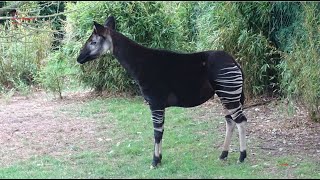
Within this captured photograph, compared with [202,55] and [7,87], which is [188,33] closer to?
[7,87]

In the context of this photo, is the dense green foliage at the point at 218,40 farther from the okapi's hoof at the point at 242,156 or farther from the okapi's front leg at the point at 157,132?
the okapi's front leg at the point at 157,132

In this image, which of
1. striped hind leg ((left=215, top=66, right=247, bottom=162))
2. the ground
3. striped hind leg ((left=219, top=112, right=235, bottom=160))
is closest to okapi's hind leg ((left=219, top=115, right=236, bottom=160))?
striped hind leg ((left=219, top=112, right=235, bottom=160))

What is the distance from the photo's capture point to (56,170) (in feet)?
18.2

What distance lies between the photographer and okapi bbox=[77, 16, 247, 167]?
5.62 meters

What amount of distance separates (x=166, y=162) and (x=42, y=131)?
8.57 feet

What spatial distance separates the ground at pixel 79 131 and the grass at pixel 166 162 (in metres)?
0.30

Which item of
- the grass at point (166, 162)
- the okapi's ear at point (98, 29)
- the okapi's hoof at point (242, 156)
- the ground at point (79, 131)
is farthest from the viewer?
the ground at point (79, 131)

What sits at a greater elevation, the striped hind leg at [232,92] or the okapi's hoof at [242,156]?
the striped hind leg at [232,92]

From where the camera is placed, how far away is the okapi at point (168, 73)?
5.62 metres

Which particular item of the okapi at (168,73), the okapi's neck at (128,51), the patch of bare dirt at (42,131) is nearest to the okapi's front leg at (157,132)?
the okapi at (168,73)

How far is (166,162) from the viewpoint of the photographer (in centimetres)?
584

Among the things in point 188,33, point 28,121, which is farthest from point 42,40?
point 28,121

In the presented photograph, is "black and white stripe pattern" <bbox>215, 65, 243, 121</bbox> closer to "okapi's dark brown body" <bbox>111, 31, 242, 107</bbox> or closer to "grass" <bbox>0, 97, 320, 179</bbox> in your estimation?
"okapi's dark brown body" <bbox>111, 31, 242, 107</bbox>

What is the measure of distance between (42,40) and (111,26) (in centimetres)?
778
